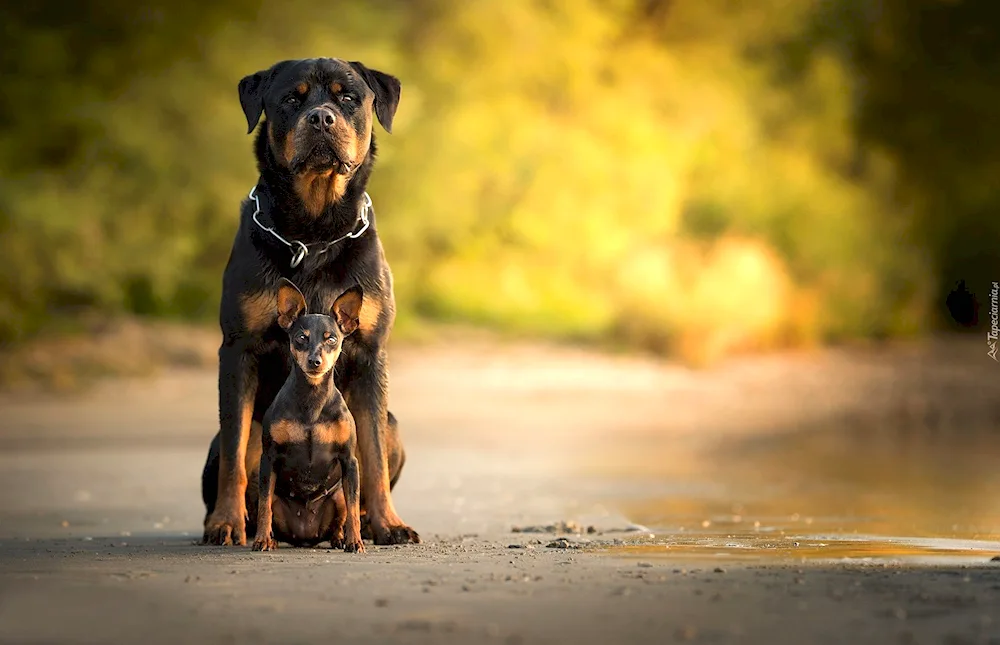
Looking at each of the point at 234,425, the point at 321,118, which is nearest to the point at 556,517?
the point at 234,425

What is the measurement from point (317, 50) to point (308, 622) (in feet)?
56.2

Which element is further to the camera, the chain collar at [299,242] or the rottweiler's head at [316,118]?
the chain collar at [299,242]

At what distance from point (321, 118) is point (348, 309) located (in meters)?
0.80

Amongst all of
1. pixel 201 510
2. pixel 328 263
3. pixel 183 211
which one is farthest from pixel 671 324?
pixel 328 263

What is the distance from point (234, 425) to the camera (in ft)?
20.5

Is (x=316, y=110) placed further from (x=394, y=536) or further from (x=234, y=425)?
(x=394, y=536)

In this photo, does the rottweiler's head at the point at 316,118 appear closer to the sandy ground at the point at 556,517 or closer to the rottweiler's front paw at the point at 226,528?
the rottweiler's front paw at the point at 226,528

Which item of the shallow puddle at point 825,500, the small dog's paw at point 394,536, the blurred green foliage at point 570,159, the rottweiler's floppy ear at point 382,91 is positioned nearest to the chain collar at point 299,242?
the rottweiler's floppy ear at point 382,91

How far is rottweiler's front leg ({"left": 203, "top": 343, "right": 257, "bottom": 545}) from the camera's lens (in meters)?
6.24

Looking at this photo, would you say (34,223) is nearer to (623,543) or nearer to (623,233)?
(623,233)

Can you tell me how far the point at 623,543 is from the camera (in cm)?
616

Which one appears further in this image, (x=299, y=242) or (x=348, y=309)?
(x=299, y=242)

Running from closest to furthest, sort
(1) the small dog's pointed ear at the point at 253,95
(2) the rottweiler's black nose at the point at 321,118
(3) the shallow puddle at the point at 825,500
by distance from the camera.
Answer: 1. (3) the shallow puddle at the point at 825,500
2. (2) the rottweiler's black nose at the point at 321,118
3. (1) the small dog's pointed ear at the point at 253,95

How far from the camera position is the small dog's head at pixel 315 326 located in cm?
577
